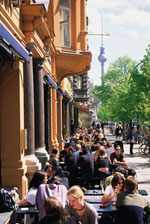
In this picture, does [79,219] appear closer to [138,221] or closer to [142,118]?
[138,221]

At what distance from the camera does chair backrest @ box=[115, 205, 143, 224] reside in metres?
5.54

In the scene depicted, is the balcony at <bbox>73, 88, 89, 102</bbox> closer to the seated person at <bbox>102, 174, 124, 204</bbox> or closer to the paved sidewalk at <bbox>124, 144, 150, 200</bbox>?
the paved sidewalk at <bbox>124, 144, 150, 200</bbox>

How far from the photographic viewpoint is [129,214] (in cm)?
561

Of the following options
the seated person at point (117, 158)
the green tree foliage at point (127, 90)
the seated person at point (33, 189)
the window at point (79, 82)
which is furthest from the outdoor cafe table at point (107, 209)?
the window at point (79, 82)

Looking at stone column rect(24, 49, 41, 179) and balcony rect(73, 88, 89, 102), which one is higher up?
balcony rect(73, 88, 89, 102)

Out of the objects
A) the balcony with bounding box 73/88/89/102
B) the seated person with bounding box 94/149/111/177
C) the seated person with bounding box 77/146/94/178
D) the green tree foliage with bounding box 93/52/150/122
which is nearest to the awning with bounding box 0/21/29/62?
the seated person with bounding box 77/146/94/178

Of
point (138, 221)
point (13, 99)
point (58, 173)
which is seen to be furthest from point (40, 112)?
point (138, 221)

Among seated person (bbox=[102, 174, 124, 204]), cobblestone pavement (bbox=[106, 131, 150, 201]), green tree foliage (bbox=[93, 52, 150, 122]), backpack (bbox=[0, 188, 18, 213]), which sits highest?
green tree foliage (bbox=[93, 52, 150, 122])

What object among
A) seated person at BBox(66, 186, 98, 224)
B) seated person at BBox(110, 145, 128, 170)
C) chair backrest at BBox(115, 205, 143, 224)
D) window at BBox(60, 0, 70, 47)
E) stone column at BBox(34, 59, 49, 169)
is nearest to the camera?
seated person at BBox(66, 186, 98, 224)

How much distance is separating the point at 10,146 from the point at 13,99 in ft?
3.64

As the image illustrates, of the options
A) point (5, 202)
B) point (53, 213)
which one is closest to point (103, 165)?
point (5, 202)

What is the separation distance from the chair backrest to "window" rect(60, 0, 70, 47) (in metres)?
13.6

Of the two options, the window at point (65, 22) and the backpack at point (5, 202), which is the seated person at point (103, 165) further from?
the window at point (65, 22)

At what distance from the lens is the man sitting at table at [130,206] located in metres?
5.56
